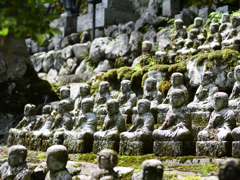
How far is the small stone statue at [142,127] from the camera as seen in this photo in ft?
24.8

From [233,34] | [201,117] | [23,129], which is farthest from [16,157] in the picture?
[233,34]

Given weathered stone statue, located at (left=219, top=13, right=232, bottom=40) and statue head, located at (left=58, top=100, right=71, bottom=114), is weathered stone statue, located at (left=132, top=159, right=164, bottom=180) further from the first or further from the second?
weathered stone statue, located at (left=219, top=13, right=232, bottom=40)

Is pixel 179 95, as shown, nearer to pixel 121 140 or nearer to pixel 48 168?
pixel 121 140

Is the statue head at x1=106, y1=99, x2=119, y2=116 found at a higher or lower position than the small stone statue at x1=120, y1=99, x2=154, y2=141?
higher

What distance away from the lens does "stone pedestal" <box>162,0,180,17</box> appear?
57.8 ft

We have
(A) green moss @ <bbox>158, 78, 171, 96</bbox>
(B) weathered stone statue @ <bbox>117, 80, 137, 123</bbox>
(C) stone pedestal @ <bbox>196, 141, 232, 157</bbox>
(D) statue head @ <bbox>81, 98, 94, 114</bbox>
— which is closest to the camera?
(C) stone pedestal @ <bbox>196, 141, 232, 157</bbox>

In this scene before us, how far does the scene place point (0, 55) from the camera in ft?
49.4

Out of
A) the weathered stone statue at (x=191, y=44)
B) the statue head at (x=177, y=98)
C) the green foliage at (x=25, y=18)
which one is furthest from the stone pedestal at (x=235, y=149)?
the weathered stone statue at (x=191, y=44)

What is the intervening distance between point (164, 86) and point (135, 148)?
4100 millimetres

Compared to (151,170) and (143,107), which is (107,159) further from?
(143,107)

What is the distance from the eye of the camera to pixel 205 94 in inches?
369

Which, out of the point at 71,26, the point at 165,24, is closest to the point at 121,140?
the point at 165,24

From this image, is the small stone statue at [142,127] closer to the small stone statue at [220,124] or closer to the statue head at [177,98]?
the statue head at [177,98]

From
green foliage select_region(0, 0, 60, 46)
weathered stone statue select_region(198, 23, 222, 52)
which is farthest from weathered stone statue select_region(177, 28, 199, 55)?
green foliage select_region(0, 0, 60, 46)
